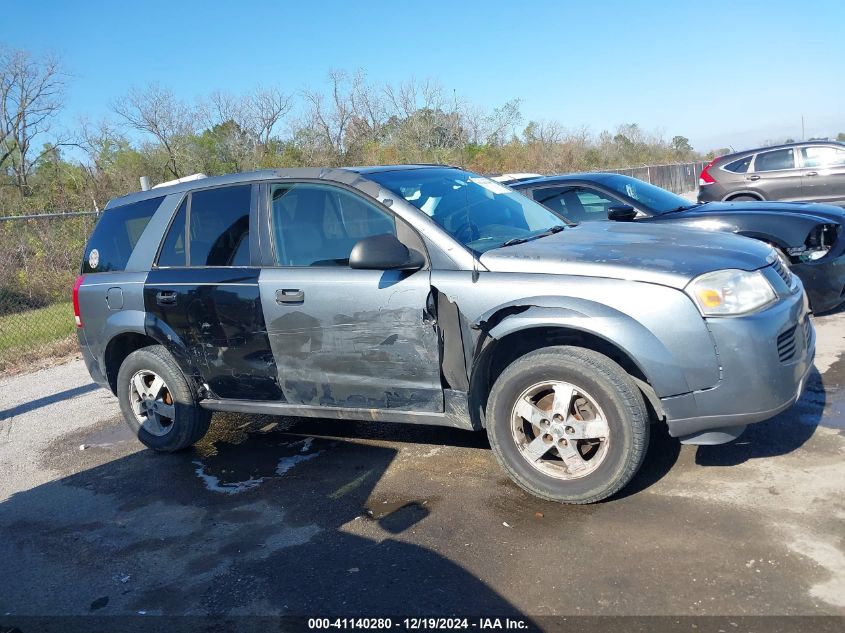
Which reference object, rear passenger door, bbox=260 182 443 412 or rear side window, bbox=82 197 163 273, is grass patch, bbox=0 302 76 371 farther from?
rear passenger door, bbox=260 182 443 412

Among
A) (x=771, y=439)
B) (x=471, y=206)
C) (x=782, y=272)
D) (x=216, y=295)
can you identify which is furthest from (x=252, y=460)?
(x=782, y=272)

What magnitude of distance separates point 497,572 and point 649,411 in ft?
4.05

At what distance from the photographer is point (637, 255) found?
12.6 feet

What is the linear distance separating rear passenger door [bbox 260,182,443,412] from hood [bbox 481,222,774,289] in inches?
22.6

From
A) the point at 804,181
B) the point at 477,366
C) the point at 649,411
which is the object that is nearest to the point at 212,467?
the point at 477,366

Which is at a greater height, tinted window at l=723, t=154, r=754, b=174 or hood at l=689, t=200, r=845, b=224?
tinted window at l=723, t=154, r=754, b=174

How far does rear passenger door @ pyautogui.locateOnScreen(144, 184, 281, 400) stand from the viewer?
15.7ft

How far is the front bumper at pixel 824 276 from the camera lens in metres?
6.45

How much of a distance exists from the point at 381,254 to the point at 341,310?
51cm

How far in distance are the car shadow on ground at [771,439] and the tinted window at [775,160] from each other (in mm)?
9431

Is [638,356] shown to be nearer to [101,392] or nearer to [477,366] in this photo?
[477,366]

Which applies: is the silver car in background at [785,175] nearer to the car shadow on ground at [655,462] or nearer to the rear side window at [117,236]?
the car shadow on ground at [655,462]

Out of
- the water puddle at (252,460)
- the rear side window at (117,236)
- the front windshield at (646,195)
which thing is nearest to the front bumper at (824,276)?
the front windshield at (646,195)

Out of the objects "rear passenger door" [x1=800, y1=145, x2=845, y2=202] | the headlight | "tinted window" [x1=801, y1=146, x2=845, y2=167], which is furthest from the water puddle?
"tinted window" [x1=801, y1=146, x2=845, y2=167]
